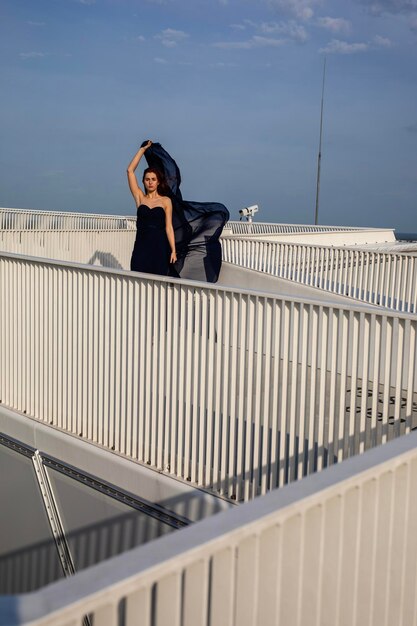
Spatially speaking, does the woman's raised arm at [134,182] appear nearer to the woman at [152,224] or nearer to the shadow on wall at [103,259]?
the woman at [152,224]

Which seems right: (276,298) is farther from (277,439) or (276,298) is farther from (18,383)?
(18,383)

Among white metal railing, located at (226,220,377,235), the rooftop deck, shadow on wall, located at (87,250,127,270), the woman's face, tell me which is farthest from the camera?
white metal railing, located at (226,220,377,235)

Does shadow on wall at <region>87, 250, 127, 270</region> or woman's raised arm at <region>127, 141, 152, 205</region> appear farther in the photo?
shadow on wall at <region>87, 250, 127, 270</region>

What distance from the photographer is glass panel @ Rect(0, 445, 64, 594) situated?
270 inches

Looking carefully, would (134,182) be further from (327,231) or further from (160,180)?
(327,231)

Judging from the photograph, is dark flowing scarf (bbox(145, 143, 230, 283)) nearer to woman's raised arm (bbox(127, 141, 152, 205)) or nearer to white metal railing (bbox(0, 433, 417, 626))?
woman's raised arm (bbox(127, 141, 152, 205))

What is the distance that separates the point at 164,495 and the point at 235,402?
1029 millimetres

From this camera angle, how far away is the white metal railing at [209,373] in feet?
17.6

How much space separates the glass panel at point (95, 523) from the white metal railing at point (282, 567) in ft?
12.0

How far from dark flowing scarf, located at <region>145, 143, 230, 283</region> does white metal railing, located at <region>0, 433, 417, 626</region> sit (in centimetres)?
1054

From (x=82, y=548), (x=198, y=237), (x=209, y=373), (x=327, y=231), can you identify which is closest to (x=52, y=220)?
(x=327, y=231)

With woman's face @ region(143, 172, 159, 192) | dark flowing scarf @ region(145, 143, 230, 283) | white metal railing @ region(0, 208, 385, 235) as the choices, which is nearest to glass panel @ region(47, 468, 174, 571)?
woman's face @ region(143, 172, 159, 192)

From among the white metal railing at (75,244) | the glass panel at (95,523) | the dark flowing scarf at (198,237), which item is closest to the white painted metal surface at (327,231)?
the white metal railing at (75,244)

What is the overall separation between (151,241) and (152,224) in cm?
22
